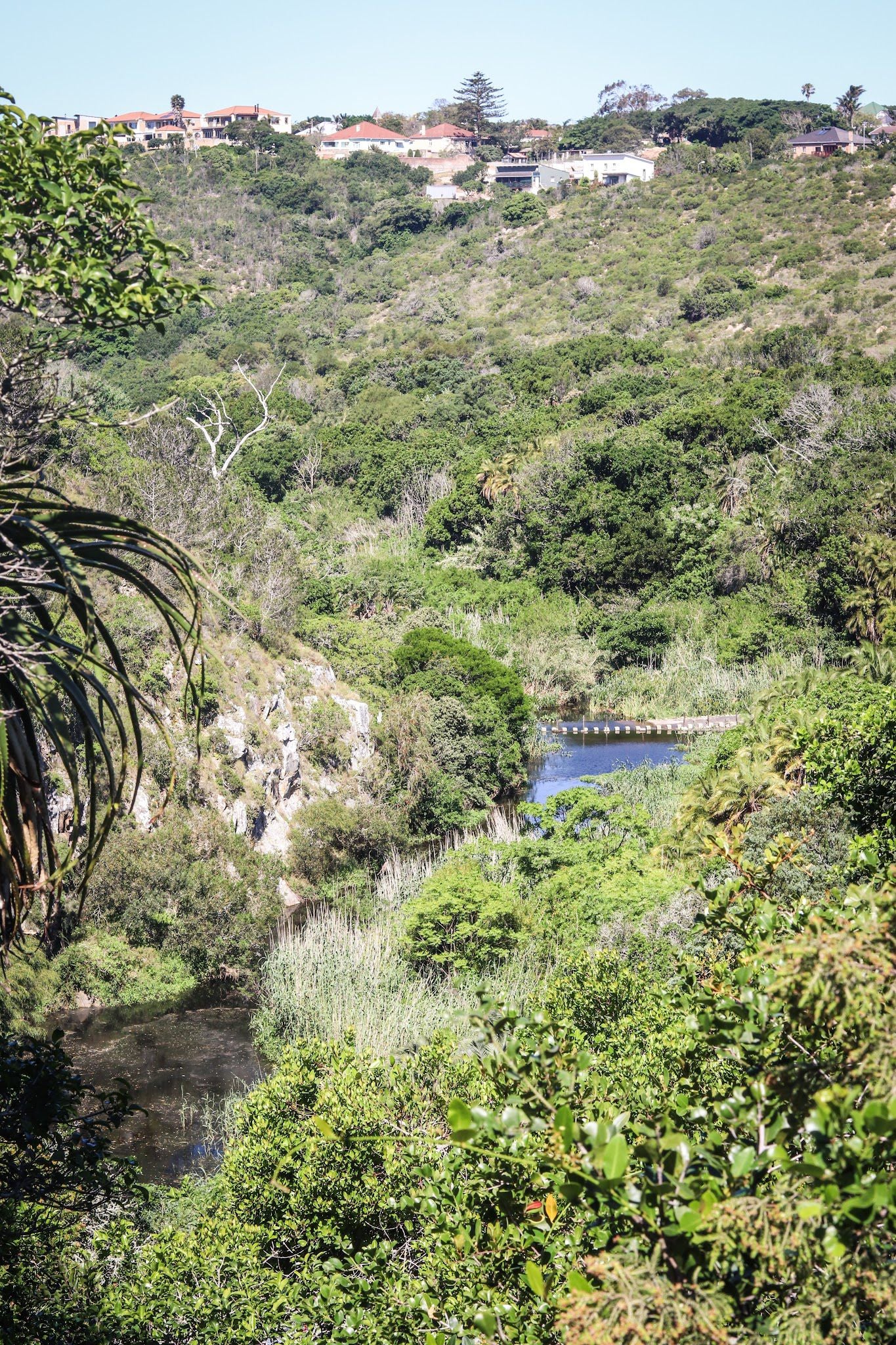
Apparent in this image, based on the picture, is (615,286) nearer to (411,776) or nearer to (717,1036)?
(411,776)

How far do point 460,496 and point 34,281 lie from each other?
34.1 m

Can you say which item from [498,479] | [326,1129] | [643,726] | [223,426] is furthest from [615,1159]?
[498,479]

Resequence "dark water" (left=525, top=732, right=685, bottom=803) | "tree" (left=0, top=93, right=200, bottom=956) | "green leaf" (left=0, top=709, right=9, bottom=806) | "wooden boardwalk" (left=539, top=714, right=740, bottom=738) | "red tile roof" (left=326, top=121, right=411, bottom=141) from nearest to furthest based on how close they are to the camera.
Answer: "green leaf" (left=0, top=709, right=9, bottom=806)
"tree" (left=0, top=93, right=200, bottom=956)
"dark water" (left=525, top=732, right=685, bottom=803)
"wooden boardwalk" (left=539, top=714, right=740, bottom=738)
"red tile roof" (left=326, top=121, right=411, bottom=141)

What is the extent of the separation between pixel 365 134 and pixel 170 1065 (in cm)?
9602

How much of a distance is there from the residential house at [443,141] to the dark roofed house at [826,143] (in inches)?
1289

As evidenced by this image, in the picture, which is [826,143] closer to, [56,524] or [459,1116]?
[56,524]

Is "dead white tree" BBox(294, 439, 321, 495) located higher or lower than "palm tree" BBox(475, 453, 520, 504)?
higher

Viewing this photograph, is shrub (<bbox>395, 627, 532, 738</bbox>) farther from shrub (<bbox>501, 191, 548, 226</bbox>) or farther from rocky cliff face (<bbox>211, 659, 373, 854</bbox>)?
shrub (<bbox>501, 191, 548, 226</bbox>)

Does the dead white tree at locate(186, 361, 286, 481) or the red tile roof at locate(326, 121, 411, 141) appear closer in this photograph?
the dead white tree at locate(186, 361, 286, 481)

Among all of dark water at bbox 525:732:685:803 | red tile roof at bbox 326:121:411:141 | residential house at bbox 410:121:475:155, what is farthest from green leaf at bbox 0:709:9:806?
residential house at bbox 410:121:475:155

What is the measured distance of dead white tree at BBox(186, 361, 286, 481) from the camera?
2670 cm

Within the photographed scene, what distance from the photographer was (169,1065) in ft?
43.2

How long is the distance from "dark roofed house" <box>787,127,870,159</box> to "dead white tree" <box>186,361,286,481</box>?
39801 millimetres

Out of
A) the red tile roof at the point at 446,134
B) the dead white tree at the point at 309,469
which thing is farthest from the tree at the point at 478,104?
the dead white tree at the point at 309,469
